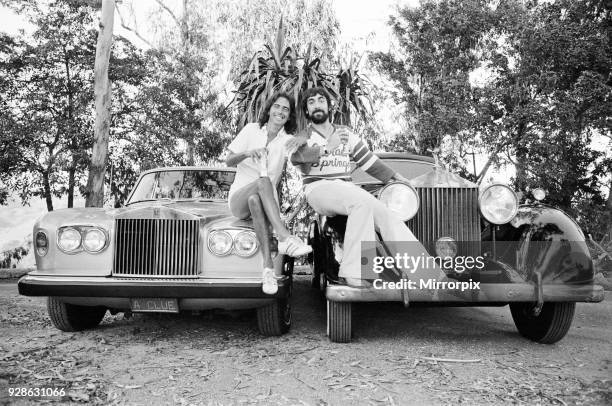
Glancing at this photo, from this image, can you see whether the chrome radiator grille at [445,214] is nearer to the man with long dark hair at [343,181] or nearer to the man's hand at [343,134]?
the man with long dark hair at [343,181]

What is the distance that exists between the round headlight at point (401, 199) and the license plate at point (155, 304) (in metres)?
1.71

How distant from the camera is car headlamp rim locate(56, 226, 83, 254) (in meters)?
3.57

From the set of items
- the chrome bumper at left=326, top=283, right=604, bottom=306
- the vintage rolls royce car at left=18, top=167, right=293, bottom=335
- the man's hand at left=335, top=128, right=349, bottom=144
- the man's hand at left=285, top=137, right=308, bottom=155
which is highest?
the man's hand at left=335, top=128, right=349, bottom=144

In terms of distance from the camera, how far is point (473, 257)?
11.7 ft

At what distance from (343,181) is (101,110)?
7.36m

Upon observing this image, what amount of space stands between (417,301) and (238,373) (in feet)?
4.14

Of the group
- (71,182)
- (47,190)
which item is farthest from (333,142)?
(47,190)

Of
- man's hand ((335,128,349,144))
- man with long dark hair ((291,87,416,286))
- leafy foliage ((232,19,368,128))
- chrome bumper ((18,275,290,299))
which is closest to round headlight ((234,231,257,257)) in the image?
chrome bumper ((18,275,290,299))

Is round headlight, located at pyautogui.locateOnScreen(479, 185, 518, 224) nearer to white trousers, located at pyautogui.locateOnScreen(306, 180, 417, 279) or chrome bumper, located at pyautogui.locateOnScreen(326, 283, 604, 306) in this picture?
chrome bumper, located at pyautogui.locateOnScreen(326, 283, 604, 306)

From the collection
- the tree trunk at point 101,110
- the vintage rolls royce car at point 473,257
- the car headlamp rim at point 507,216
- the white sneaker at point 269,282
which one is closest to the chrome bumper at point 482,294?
the vintage rolls royce car at point 473,257

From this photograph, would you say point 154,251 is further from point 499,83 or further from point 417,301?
point 499,83

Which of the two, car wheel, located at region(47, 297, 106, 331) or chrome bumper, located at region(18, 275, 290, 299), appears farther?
car wheel, located at region(47, 297, 106, 331)

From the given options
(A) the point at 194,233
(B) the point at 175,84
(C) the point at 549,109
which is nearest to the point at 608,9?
(C) the point at 549,109

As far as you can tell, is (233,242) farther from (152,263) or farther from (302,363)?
(302,363)
